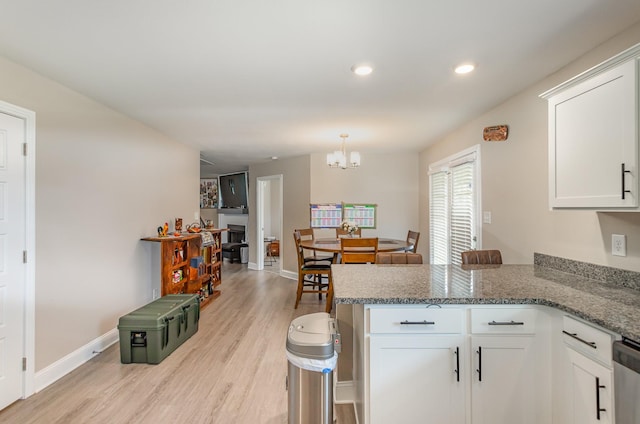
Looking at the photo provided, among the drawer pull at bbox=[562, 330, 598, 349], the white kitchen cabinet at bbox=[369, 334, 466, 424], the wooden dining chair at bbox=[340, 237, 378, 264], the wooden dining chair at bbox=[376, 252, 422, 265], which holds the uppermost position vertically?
the wooden dining chair at bbox=[376, 252, 422, 265]

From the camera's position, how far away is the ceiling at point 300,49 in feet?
5.10

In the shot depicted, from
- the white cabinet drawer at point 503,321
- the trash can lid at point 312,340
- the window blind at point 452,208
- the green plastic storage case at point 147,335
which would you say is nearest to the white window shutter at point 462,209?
the window blind at point 452,208

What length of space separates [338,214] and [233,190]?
329 centimetres

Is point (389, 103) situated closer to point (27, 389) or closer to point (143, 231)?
point (143, 231)

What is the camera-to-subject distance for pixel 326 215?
18.5ft

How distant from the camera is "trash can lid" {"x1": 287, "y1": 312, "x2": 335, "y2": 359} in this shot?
1.58m

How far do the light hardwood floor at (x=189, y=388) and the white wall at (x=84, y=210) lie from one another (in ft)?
1.06

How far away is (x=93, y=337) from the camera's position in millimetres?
2869

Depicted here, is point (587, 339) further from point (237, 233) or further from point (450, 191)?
point (237, 233)

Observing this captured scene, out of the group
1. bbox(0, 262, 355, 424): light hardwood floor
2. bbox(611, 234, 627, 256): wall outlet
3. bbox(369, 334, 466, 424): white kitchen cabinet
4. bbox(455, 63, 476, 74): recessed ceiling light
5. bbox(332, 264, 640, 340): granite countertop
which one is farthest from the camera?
bbox(455, 63, 476, 74): recessed ceiling light

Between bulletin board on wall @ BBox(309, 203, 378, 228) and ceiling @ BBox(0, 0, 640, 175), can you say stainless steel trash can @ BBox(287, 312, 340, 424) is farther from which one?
bulletin board on wall @ BBox(309, 203, 378, 228)

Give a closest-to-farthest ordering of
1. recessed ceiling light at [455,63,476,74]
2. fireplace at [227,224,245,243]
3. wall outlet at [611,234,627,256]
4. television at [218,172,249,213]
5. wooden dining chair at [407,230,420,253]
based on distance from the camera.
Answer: wall outlet at [611,234,627,256] < recessed ceiling light at [455,63,476,74] < wooden dining chair at [407,230,420,253] < television at [218,172,249,213] < fireplace at [227,224,245,243]

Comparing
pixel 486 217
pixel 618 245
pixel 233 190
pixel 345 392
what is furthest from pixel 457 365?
pixel 233 190

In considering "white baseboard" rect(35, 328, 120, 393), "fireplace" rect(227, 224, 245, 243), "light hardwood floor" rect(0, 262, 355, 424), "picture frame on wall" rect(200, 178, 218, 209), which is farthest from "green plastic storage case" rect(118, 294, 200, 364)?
"picture frame on wall" rect(200, 178, 218, 209)
